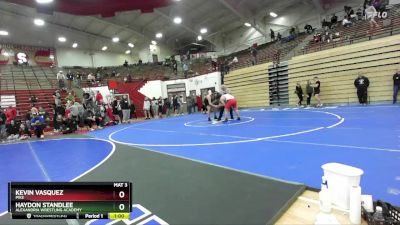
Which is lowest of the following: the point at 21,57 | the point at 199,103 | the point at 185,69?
the point at 199,103

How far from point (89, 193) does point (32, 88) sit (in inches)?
937

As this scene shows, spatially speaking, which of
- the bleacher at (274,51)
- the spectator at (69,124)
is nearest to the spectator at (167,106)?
the bleacher at (274,51)

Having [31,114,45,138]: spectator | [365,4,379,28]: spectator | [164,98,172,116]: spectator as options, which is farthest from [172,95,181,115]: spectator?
[365,4,379,28]: spectator

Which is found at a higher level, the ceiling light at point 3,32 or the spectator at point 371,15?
the ceiling light at point 3,32

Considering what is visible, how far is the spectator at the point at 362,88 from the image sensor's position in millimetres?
12289

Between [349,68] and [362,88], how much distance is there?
5.34ft

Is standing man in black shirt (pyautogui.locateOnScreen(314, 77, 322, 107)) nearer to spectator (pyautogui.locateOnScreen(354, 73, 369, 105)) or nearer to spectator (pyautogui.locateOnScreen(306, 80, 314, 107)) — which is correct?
spectator (pyautogui.locateOnScreen(306, 80, 314, 107))

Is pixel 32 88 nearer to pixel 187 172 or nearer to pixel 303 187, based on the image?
pixel 187 172

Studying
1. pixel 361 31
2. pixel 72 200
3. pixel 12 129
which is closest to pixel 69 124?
pixel 12 129

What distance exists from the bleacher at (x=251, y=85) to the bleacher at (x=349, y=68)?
2126mm

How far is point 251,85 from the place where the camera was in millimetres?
19141

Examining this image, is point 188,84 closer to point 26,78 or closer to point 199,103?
point 199,103

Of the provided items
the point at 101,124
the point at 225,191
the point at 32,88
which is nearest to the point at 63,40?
the point at 32,88

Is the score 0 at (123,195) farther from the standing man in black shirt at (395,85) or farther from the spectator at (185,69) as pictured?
the spectator at (185,69)
